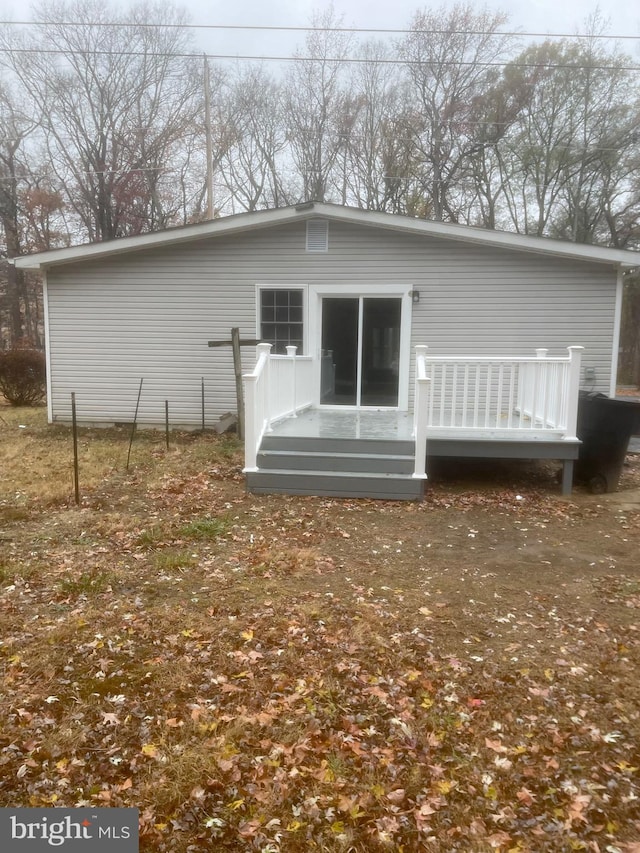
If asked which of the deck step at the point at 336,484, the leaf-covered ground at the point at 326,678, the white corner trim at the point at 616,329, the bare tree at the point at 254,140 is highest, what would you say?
the bare tree at the point at 254,140

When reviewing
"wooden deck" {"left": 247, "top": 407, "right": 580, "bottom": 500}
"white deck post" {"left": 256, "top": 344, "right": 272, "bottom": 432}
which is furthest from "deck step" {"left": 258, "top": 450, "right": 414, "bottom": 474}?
"white deck post" {"left": 256, "top": 344, "right": 272, "bottom": 432}

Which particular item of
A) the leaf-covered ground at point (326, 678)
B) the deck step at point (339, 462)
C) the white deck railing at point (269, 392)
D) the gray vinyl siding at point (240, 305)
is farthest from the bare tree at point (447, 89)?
the leaf-covered ground at point (326, 678)

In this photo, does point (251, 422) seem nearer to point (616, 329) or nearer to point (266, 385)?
point (266, 385)

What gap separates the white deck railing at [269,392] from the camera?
6.12 m

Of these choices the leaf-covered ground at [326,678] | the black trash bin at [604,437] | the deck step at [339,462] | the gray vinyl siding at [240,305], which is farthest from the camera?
the gray vinyl siding at [240,305]

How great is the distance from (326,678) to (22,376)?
43.0ft

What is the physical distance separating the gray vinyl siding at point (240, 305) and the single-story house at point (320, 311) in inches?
0.9

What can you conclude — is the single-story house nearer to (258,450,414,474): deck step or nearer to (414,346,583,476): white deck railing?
(414,346,583,476): white deck railing

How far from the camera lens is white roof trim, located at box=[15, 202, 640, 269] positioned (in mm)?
8359

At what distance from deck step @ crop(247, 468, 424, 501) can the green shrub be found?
971cm

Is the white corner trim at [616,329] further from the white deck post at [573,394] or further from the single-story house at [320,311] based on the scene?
the white deck post at [573,394]

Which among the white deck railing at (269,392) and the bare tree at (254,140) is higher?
the bare tree at (254,140)

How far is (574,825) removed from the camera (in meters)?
1.96

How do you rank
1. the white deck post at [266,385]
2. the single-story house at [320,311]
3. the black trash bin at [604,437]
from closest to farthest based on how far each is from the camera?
the black trash bin at [604,437] → the white deck post at [266,385] → the single-story house at [320,311]
